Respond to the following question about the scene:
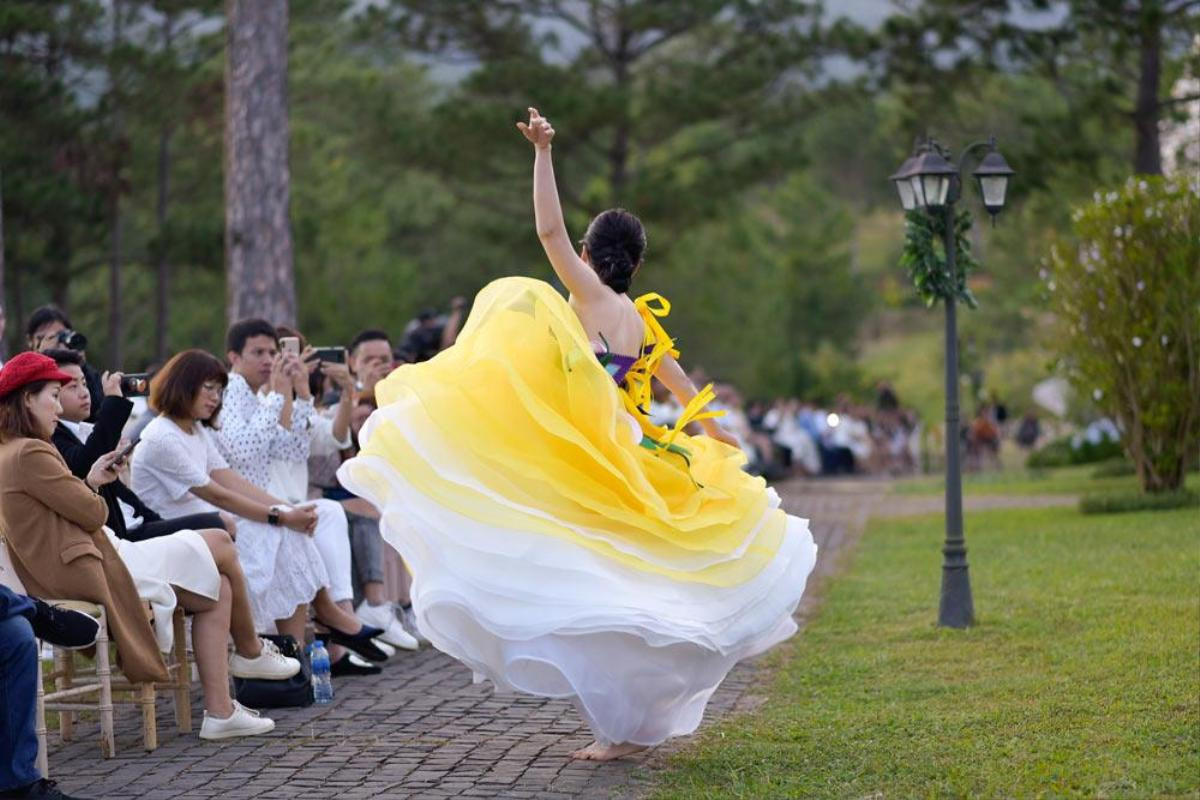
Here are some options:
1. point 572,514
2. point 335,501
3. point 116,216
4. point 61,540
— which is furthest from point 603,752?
point 116,216

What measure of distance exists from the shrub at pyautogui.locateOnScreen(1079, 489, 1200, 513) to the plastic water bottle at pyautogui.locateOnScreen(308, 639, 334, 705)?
12.0m

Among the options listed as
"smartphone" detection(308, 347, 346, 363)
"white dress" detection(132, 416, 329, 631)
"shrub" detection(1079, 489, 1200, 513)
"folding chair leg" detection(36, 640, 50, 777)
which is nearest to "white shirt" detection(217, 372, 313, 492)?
"white dress" detection(132, 416, 329, 631)

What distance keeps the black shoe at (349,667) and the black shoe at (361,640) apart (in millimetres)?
104

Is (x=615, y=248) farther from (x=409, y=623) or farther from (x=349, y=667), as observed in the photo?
(x=409, y=623)

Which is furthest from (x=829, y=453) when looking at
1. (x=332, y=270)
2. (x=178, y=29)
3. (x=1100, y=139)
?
(x=178, y=29)

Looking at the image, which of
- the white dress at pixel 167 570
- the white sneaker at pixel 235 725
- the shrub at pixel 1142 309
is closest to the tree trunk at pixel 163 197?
the shrub at pixel 1142 309

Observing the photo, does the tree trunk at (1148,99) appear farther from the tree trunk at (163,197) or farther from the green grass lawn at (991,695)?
the tree trunk at (163,197)

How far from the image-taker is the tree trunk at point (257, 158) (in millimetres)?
17750

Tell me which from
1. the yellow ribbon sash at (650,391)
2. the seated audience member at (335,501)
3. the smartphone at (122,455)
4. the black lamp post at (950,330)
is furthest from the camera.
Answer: the black lamp post at (950,330)

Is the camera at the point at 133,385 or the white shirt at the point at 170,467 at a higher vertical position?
the camera at the point at 133,385

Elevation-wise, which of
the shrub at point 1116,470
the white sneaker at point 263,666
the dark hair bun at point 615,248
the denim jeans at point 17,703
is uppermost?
the dark hair bun at point 615,248

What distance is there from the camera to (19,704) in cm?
687

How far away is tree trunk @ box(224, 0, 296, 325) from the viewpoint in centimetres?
1775

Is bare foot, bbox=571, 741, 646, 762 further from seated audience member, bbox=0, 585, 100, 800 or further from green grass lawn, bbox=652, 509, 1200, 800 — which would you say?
seated audience member, bbox=0, 585, 100, 800
